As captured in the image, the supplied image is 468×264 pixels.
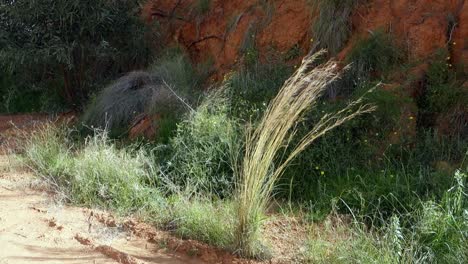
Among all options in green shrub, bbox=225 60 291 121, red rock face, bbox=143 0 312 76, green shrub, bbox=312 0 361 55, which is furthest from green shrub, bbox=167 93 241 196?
red rock face, bbox=143 0 312 76

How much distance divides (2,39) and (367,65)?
21.2 ft

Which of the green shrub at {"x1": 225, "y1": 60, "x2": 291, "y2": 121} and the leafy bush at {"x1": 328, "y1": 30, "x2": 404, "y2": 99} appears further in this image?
the leafy bush at {"x1": 328, "y1": 30, "x2": 404, "y2": 99}

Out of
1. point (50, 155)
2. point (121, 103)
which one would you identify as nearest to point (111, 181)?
point (50, 155)

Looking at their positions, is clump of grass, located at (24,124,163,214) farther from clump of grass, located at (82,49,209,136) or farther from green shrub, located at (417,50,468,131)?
green shrub, located at (417,50,468,131)

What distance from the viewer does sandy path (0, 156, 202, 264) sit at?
Answer: 4.62 meters

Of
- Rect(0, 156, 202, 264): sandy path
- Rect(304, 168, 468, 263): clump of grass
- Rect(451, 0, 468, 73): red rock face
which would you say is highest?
Rect(451, 0, 468, 73): red rock face

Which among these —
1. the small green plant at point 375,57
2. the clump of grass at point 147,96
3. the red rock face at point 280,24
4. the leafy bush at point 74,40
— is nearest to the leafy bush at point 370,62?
the small green plant at point 375,57

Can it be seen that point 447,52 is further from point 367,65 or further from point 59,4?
point 59,4

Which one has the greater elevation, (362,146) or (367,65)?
(367,65)

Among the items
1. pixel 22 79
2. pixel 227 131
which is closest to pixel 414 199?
pixel 227 131

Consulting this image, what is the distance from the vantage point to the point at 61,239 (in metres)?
5.02

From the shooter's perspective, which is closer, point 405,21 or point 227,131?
point 227,131

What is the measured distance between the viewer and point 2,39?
10.5 metres

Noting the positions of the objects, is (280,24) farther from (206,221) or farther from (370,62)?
(206,221)
